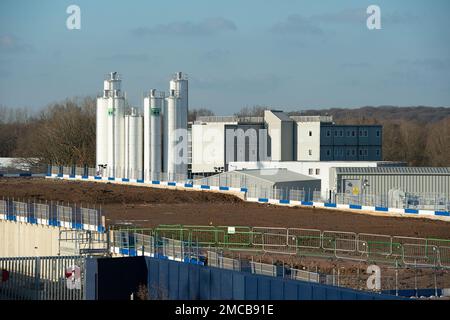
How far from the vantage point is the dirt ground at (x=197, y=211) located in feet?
144

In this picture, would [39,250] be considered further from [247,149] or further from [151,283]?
[247,149]

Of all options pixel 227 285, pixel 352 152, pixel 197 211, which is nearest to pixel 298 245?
pixel 227 285

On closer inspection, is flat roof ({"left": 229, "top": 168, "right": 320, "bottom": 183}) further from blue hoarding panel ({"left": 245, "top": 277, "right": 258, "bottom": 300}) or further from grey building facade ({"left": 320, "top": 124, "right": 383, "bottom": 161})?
blue hoarding panel ({"left": 245, "top": 277, "right": 258, "bottom": 300})

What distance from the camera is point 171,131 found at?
7688 centimetres

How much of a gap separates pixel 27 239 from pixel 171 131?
118ft

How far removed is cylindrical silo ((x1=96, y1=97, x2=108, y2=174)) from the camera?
265ft

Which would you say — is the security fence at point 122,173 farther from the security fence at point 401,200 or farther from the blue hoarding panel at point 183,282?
the blue hoarding panel at point 183,282

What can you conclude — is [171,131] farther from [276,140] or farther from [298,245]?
[298,245]

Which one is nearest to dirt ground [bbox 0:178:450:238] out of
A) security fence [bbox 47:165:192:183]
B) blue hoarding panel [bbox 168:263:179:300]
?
security fence [bbox 47:165:192:183]

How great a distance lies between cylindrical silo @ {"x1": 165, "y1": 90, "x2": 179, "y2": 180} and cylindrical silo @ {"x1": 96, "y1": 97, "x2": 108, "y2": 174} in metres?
6.41
